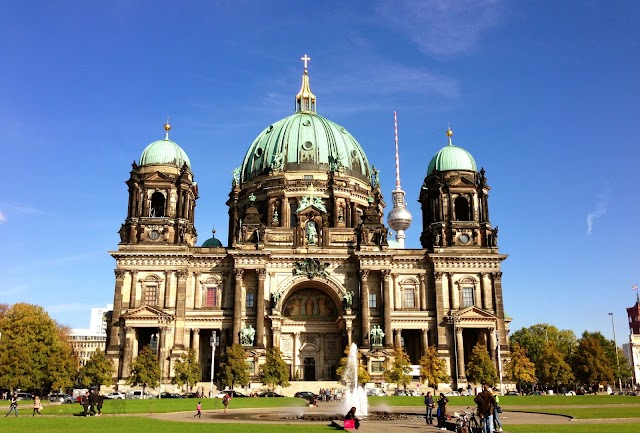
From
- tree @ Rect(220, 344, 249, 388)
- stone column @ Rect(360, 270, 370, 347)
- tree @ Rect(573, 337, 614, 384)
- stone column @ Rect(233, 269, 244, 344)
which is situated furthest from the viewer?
tree @ Rect(573, 337, 614, 384)

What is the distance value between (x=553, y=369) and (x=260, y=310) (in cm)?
4763

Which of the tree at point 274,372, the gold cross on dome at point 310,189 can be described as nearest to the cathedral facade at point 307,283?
the gold cross on dome at point 310,189

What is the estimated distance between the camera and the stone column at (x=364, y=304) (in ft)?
238

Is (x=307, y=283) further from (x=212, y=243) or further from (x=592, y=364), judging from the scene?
(x=592, y=364)

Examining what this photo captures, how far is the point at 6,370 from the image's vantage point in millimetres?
67500

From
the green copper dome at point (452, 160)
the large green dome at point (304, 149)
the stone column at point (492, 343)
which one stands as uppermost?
the large green dome at point (304, 149)

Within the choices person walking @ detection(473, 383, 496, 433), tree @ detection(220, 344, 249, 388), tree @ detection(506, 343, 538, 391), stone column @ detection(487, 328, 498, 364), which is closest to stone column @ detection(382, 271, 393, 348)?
stone column @ detection(487, 328, 498, 364)

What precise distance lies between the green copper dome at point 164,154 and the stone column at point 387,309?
29.7 metres

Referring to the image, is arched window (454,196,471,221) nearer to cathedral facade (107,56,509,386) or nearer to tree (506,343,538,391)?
cathedral facade (107,56,509,386)

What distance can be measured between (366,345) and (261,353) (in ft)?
39.5

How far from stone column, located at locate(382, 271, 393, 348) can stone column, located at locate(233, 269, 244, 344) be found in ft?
55.8

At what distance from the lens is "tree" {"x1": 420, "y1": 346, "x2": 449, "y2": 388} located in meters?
68.6

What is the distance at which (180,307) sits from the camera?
2908 inches

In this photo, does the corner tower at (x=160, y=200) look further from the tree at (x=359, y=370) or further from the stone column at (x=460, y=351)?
the stone column at (x=460, y=351)
